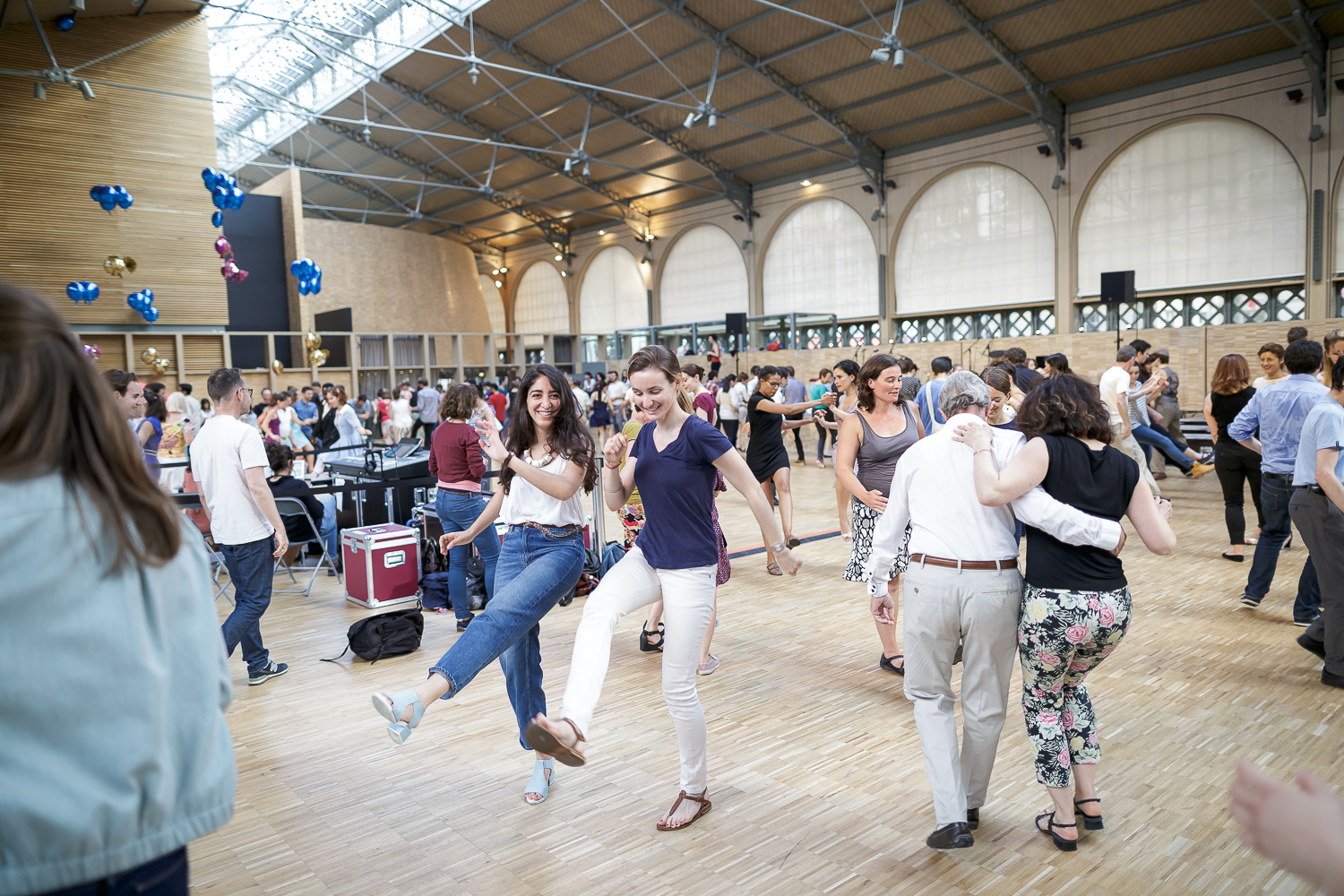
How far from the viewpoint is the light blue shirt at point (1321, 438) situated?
11.6 ft

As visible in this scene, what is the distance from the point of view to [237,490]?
166 inches

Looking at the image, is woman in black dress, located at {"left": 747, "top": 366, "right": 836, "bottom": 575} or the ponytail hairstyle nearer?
the ponytail hairstyle

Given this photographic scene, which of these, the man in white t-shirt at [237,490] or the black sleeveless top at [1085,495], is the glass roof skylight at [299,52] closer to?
the man in white t-shirt at [237,490]

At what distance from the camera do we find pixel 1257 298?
15.2 metres

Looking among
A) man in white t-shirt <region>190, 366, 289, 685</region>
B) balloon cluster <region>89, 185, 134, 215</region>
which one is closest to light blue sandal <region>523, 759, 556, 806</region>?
man in white t-shirt <region>190, 366, 289, 685</region>

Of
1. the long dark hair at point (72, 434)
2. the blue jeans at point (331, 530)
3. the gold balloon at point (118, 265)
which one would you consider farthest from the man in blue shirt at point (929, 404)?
the gold balloon at point (118, 265)

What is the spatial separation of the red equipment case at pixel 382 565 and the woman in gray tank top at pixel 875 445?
349cm

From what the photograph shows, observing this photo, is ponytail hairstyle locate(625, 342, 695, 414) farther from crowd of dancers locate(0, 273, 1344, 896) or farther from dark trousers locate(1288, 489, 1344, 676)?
dark trousers locate(1288, 489, 1344, 676)

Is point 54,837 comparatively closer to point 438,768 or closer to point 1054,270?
point 438,768

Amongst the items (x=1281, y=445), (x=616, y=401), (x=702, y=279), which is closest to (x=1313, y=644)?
(x=1281, y=445)

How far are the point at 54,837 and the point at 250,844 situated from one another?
2190 mm

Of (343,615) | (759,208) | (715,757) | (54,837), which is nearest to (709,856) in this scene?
(715,757)

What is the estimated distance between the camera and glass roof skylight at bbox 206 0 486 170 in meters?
18.0

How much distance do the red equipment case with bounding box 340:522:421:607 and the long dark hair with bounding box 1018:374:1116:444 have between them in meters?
Result: 4.84
